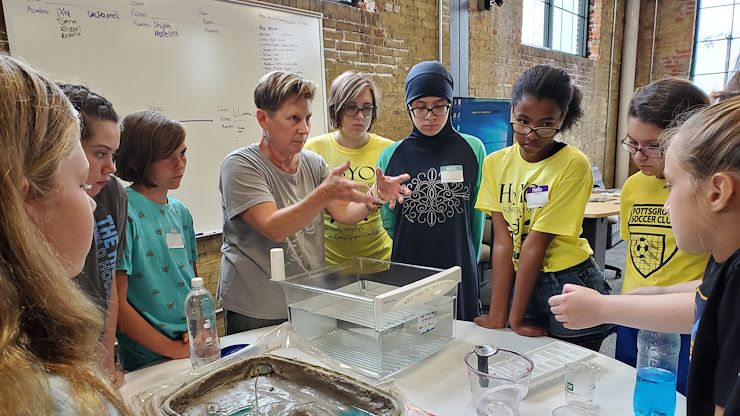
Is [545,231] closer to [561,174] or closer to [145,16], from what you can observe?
[561,174]

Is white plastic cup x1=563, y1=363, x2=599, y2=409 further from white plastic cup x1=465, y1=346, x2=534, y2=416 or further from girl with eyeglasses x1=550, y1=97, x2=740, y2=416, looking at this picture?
girl with eyeglasses x1=550, y1=97, x2=740, y2=416

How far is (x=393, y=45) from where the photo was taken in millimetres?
4031

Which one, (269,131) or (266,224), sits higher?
(269,131)

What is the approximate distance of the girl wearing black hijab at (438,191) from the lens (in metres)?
1.80

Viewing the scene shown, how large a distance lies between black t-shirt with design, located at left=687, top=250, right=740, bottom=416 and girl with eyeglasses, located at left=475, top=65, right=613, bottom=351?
1.95 ft

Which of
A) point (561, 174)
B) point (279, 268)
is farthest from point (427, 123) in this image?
point (279, 268)

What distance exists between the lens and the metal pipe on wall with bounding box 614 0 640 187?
24.0 ft

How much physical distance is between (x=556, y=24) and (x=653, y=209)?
5927 mm

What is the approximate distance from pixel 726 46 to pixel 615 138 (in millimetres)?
1892

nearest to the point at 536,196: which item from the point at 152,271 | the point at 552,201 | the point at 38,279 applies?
the point at 552,201

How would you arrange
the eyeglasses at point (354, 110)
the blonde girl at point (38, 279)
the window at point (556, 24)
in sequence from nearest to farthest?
the blonde girl at point (38, 279) < the eyeglasses at point (354, 110) < the window at point (556, 24)

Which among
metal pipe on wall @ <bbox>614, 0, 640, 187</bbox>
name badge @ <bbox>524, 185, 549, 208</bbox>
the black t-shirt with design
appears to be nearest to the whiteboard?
name badge @ <bbox>524, 185, 549, 208</bbox>

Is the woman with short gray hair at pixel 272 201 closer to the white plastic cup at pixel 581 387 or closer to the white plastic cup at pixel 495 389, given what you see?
the white plastic cup at pixel 495 389

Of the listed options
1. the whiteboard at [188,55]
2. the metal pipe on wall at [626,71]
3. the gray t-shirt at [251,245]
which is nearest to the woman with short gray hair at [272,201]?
the gray t-shirt at [251,245]
